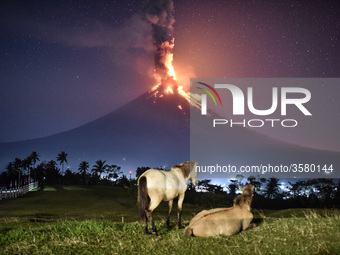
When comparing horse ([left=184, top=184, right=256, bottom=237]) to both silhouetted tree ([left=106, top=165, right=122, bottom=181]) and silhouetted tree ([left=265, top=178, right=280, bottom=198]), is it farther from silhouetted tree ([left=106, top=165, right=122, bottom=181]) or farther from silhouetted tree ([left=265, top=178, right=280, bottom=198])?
silhouetted tree ([left=106, top=165, right=122, bottom=181])

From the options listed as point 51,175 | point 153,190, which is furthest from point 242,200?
point 51,175

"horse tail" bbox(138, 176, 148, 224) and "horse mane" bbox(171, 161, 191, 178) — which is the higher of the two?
"horse mane" bbox(171, 161, 191, 178)

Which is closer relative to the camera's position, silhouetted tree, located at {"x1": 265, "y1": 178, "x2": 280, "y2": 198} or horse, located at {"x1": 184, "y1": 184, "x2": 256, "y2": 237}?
horse, located at {"x1": 184, "y1": 184, "x2": 256, "y2": 237}

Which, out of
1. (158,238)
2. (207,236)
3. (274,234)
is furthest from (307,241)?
(158,238)

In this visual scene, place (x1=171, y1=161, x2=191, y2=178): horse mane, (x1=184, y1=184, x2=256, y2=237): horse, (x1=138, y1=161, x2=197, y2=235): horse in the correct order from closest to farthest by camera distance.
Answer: (x1=184, y1=184, x2=256, y2=237): horse → (x1=138, y1=161, x2=197, y2=235): horse → (x1=171, y1=161, x2=191, y2=178): horse mane

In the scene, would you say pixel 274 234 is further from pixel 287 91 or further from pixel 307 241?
pixel 287 91

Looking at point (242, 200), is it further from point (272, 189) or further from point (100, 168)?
point (100, 168)

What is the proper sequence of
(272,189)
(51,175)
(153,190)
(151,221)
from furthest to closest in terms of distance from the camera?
1. (51,175)
2. (272,189)
3. (153,190)
4. (151,221)

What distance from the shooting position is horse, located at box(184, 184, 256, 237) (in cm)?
662

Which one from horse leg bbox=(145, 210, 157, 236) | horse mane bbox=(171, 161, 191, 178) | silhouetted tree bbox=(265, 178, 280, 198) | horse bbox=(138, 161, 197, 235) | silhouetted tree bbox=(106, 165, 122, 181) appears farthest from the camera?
silhouetted tree bbox=(106, 165, 122, 181)

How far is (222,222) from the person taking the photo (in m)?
6.79

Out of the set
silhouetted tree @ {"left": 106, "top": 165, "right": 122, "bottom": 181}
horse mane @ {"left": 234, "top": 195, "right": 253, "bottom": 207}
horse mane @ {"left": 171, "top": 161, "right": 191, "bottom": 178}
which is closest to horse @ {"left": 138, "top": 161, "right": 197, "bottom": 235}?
horse mane @ {"left": 171, "top": 161, "right": 191, "bottom": 178}

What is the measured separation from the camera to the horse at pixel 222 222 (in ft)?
21.7

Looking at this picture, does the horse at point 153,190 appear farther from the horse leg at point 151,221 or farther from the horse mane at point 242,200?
the horse mane at point 242,200
